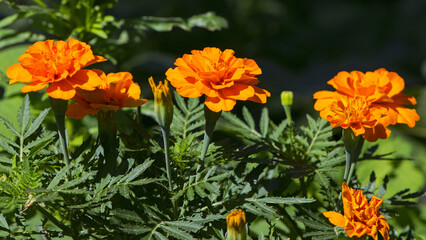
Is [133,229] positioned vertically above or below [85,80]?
below

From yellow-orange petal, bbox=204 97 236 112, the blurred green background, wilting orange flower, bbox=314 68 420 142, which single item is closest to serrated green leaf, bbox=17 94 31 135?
yellow-orange petal, bbox=204 97 236 112

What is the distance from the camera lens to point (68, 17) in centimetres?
113

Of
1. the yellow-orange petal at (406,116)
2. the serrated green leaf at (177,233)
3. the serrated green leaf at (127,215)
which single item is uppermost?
the yellow-orange petal at (406,116)

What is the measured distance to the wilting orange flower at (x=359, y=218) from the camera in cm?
64

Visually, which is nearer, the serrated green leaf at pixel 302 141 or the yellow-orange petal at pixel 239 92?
the yellow-orange petal at pixel 239 92

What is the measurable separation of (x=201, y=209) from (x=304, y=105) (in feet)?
6.31

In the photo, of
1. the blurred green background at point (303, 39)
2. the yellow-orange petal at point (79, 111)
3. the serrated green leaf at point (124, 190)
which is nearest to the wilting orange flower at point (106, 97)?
the yellow-orange petal at point (79, 111)

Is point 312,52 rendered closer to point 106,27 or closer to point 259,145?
point 106,27

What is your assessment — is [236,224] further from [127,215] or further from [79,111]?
[79,111]

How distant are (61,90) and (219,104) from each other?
18 centimetres

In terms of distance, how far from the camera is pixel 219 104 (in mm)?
627

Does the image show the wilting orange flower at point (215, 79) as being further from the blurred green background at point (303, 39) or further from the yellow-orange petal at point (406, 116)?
the blurred green background at point (303, 39)

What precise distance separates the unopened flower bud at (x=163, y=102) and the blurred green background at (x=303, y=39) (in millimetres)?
1630

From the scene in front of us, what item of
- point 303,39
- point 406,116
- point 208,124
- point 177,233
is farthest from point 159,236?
point 303,39
